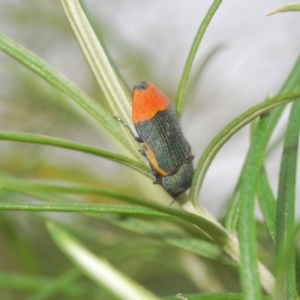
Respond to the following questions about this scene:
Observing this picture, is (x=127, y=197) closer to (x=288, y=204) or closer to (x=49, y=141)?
(x=49, y=141)

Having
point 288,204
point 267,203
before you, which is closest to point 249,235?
point 288,204

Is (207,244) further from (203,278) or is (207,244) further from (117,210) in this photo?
(203,278)

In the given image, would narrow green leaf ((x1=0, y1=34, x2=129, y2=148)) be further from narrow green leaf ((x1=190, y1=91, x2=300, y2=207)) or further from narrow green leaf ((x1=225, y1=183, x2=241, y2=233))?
narrow green leaf ((x1=225, y1=183, x2=241, y2=233))

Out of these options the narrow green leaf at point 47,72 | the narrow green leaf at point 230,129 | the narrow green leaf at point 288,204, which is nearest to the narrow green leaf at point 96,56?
the narrow green leaf at point 47,72

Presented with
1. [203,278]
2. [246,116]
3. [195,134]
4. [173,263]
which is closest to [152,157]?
[246,116]

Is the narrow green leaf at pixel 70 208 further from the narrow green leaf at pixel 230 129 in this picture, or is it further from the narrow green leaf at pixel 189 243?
the narrow green leaf at pixel 189 243
